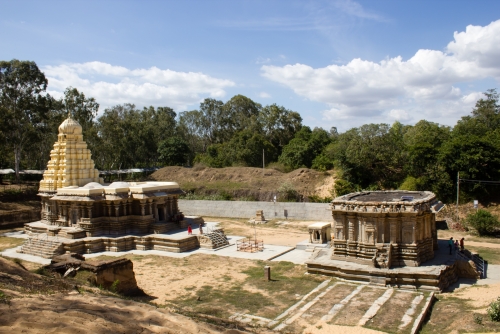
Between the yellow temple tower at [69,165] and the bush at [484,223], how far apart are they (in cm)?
2703

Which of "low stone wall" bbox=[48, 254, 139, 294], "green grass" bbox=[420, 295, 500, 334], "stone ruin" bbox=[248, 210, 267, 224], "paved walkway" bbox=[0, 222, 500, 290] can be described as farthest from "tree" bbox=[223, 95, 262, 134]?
"green grass" bbox=[420, 295, 500, 334]

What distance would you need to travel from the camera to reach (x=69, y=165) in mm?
29922

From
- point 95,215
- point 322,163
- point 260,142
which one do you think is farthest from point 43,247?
point 260,142

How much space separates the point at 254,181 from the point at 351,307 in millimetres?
29004

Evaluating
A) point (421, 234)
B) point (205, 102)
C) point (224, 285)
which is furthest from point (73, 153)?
point (205, 102)

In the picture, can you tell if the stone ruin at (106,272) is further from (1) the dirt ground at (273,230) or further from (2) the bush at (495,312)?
(2) the bush at (495,312)

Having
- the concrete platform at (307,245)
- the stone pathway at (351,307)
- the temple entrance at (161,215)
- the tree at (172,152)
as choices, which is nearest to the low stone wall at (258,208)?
the concrete platform at (307,245)

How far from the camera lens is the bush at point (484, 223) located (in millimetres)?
25766

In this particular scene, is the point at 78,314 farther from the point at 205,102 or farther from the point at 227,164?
the point at 205,102

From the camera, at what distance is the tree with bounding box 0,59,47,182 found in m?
38.3

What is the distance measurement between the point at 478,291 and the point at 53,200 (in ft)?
85.3

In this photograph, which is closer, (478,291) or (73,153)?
(478,291)

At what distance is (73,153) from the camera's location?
30.4 metres

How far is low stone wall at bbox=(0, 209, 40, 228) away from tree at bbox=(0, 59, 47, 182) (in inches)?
301
